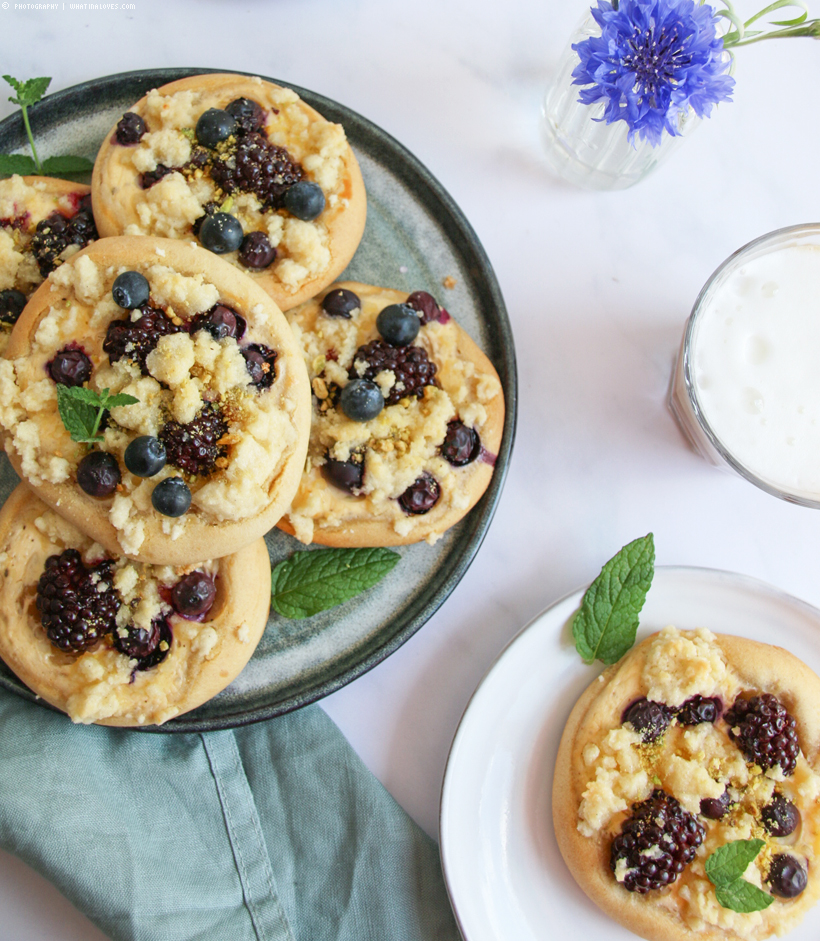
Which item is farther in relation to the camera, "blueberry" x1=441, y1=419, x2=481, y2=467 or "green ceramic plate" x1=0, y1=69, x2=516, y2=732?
"green ceramic plate" x1=0, y1=69, x2=516, y2=732

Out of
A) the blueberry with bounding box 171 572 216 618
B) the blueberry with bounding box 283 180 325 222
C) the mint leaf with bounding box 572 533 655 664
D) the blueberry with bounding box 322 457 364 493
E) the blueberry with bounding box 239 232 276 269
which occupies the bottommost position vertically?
the mint leaf with bounding box 572 533 655 664

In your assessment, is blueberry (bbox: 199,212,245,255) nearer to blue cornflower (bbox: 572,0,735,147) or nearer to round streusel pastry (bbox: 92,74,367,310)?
round streusel pastry (bbox: 92,74,367,310)

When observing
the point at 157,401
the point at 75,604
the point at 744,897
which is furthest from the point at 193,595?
the point at 744,897

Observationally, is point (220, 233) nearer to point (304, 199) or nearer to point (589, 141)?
point (304, 199)

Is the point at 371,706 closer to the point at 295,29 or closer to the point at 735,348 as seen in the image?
the point at 735,348

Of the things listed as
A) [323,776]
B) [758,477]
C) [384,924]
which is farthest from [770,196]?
[384,924]

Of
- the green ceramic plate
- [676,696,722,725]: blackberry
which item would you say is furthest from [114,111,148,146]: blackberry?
[676,696,722,725]: blackberry

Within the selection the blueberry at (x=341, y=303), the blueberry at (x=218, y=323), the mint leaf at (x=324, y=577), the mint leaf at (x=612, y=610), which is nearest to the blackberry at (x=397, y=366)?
the blueberry at (x=341, y=303)
